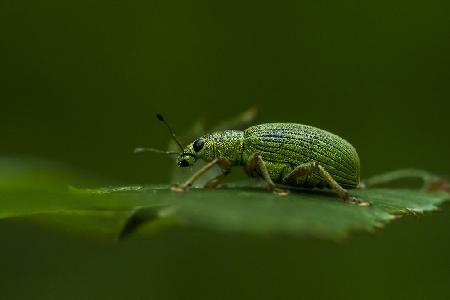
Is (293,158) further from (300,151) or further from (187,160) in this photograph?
(187,160)

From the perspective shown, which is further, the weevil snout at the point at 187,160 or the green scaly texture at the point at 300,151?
the weevil snout at the point at 187,160

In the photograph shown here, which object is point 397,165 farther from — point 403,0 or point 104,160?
point 104,160

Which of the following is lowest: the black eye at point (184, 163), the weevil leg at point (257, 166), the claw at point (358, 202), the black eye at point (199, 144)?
the claw at point (358, 202)

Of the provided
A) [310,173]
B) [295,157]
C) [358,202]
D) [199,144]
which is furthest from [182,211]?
[199,144]

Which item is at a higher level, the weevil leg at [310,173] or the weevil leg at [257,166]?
the weevil leg at [257,166]

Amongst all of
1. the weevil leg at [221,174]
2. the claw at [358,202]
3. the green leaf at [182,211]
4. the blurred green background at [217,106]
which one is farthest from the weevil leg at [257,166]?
the blurred green background at [217,106]

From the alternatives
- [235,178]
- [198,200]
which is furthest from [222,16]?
[198,200]

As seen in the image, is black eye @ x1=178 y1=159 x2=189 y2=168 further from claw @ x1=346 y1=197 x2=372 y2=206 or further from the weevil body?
claw @ x1=346 y1=197 x2=372 y2=206

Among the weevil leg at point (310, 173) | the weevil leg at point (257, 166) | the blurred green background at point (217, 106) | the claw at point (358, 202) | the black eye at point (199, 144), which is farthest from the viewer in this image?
the blurred green background at point (217, 106)

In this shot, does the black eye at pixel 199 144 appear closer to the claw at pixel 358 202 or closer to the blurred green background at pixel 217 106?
the claw at pixel 358 202
